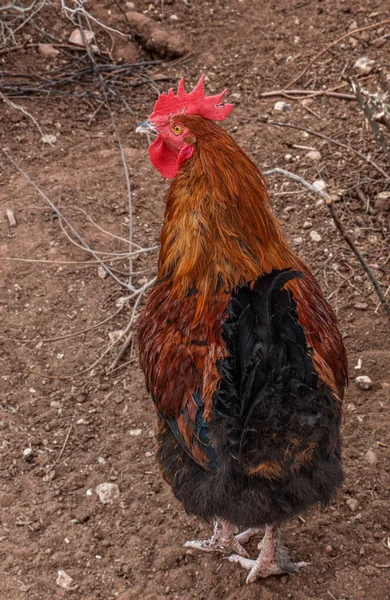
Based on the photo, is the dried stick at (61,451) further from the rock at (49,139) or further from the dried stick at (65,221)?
the rock at (49,139)

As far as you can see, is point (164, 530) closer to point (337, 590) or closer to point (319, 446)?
point (337, 590)

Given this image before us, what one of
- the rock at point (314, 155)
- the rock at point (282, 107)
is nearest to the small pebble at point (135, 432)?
the rock at point (314, 155)

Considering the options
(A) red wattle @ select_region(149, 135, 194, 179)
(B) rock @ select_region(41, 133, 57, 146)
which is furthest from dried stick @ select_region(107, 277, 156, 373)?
(B) rock @ select_region(41, 133, 57, 146)

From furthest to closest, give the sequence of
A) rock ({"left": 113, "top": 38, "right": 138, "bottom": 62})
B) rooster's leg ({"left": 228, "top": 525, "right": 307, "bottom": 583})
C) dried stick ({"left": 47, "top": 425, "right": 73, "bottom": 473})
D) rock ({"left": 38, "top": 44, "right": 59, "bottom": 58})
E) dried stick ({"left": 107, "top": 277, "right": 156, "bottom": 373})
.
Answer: rock ({"left": 113, "top": 38, "right": 138, "bottom": 62}) < rock ({"left": 38, "top": 44, "right": 59, "bottom": 58}) < dried stick ({"left": 107, "top": 277, "right": 156, "bottom": 373}) < dried stick ({"left": 47, "top": 425, "right": 73, "bottom": 473}) < rooster's leg ({"left": 228, "top": 525, "right": 307, "bottom": 583})

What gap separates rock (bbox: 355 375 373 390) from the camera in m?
4.47

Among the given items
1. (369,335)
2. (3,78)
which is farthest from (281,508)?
(3,78)

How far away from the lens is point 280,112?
6555mm

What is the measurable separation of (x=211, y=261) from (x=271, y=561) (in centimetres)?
157

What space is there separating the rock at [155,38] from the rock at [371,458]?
4.83 m

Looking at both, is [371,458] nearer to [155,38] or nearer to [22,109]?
[22,109]

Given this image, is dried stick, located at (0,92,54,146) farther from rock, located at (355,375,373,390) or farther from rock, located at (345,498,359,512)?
rock, located at (345,498,359,512)

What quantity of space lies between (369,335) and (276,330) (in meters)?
2.34

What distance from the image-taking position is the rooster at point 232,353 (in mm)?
2668

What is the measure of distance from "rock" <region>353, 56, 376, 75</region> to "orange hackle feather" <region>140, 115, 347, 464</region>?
3555 mm
